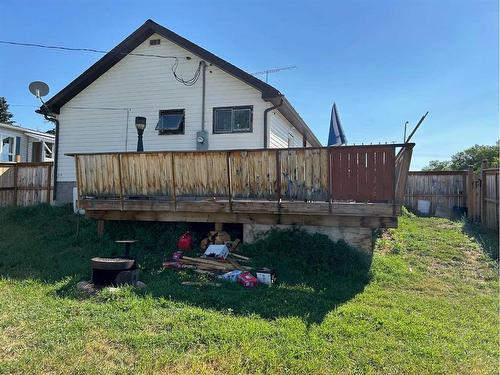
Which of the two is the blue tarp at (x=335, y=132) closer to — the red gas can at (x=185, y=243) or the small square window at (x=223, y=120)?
the small square window at (x=223, y=120)

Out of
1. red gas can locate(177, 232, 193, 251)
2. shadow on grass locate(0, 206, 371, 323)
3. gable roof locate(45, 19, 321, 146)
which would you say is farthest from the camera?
gable roof locate(45, 19, 321, 146)

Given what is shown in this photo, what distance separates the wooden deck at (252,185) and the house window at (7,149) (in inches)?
507

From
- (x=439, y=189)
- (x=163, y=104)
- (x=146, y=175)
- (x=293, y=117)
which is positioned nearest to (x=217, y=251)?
(x=146, y=175)

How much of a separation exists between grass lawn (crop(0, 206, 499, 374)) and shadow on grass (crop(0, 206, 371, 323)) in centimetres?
3

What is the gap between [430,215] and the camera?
1546 centimetres

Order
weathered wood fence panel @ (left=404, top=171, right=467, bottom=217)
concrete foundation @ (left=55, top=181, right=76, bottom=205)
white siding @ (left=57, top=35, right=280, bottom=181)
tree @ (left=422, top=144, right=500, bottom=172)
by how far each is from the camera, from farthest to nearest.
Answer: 1. tree @ (left=422, top=144, right=500, bottom=172)
2. weathered wood fence panel @ (left=404, top=171, right=467, bottom=217)
3. concrete foundation @ (left=55, top=181, right=76, bottom=205)
4. white siding @ (left=57, top=35, right=280, bottom=181)

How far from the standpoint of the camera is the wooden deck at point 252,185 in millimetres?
6535

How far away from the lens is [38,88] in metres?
11.1

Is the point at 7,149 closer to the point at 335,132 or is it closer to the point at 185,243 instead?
the point at 185,243

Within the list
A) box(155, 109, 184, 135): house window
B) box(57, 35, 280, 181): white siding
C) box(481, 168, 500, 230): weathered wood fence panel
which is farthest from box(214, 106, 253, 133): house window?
box(481, 168, 500, 230): weathered wood fence panel

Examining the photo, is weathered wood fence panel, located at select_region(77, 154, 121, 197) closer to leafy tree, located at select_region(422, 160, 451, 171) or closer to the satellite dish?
the satellite dish

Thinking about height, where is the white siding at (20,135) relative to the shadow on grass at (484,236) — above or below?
above

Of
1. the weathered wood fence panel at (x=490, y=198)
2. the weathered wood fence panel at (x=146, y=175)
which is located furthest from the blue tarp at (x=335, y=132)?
the weathered wood fence panel at (x=146, y=175)

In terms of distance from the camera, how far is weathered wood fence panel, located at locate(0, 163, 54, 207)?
12.6m
